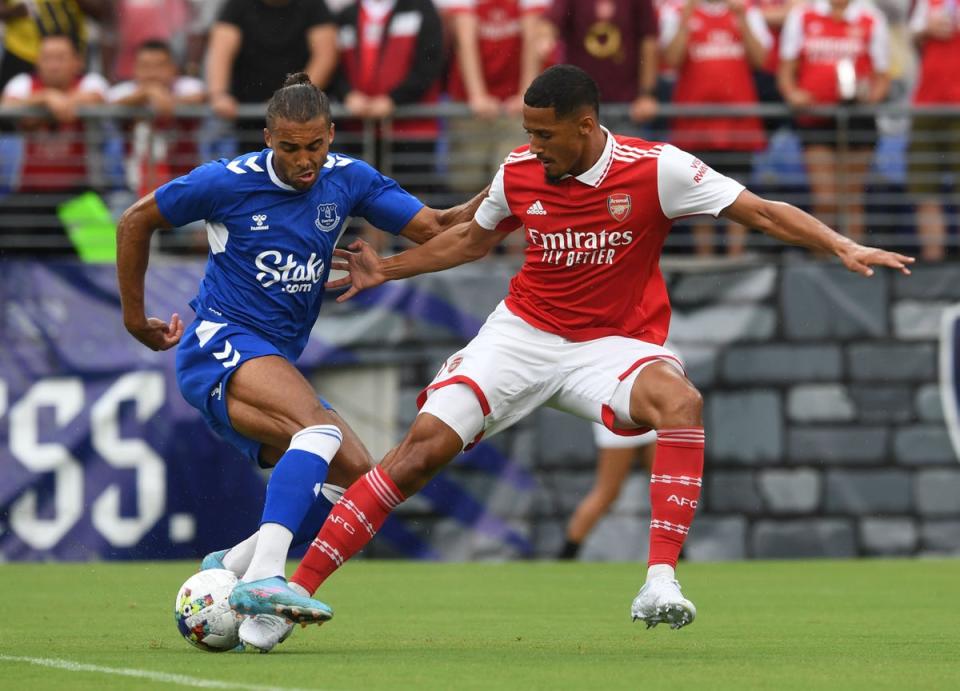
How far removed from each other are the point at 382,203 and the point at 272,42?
18.1ft

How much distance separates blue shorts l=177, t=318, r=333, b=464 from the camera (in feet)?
25.4

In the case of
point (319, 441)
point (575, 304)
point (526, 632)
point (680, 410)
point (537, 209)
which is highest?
point (537, 209)

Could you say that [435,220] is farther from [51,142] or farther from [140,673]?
[51,142]

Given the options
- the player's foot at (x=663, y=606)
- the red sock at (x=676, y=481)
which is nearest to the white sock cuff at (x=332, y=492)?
the red sock at (x=676, y=481)

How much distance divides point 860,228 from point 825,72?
1288mm

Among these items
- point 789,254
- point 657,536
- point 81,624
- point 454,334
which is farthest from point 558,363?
point 789,254

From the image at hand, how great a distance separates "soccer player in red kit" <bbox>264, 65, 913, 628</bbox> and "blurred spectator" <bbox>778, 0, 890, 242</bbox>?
244 inches

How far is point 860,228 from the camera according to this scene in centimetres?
1428

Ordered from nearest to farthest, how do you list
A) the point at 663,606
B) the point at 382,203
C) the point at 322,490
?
the point at 663,606, the point at 322,490, the point at 382,203

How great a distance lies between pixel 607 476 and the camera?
13.3 m

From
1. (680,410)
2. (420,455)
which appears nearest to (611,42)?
(680,410)

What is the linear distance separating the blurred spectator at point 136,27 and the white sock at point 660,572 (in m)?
8.45

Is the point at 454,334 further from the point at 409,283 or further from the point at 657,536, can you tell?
the point at 657,536

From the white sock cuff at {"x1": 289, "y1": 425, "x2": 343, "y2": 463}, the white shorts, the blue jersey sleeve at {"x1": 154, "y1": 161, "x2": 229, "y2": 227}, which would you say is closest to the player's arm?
the white shorts
